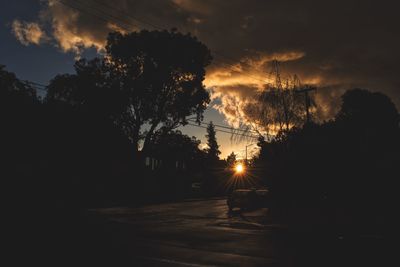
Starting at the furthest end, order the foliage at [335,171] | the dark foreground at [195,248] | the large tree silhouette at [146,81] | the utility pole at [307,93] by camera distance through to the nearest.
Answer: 1. the large tree silhouette at [146,81]
2. the utility pole at [307,93]
3. the foliage at [335,171]
4. the dark foreground at [195,248]

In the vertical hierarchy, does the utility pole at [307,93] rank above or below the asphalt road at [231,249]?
above

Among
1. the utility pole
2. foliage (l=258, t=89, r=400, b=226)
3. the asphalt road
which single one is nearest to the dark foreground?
the asphalt road

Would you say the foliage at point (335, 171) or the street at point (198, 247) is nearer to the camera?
the street at point (198, 247)

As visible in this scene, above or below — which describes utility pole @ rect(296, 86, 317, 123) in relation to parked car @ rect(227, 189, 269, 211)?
above

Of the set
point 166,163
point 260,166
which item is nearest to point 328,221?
point 260,166

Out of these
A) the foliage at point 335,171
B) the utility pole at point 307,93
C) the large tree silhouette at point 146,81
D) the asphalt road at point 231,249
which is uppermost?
the large tree silhouette at point 146,81


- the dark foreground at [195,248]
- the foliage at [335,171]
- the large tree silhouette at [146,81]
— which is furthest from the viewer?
the large tree silhouette at [146,81]

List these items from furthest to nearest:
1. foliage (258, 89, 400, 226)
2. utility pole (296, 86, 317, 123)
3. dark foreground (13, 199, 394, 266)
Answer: utility pole (296, 86, 317, 123) < foliage (258, 89, 400, 226) < dark foreground (13, 199, 394, 266)

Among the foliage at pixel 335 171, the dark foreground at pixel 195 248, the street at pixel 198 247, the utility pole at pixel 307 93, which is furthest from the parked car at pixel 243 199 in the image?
the dark foreground at pixel 195 248

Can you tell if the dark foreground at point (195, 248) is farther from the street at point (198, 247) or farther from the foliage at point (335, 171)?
the foliage at point (335, 171)

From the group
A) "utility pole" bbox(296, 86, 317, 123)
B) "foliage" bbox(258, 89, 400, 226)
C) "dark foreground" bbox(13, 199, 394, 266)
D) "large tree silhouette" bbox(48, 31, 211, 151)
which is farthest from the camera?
"large tree silhouette" bbox(48, 31, 211, 151)

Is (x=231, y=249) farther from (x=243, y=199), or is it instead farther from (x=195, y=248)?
(x=243, y=199)

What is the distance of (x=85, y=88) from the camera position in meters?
43.5

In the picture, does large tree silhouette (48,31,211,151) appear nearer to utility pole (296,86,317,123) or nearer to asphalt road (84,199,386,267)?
utility pole (296,86,317,123)
